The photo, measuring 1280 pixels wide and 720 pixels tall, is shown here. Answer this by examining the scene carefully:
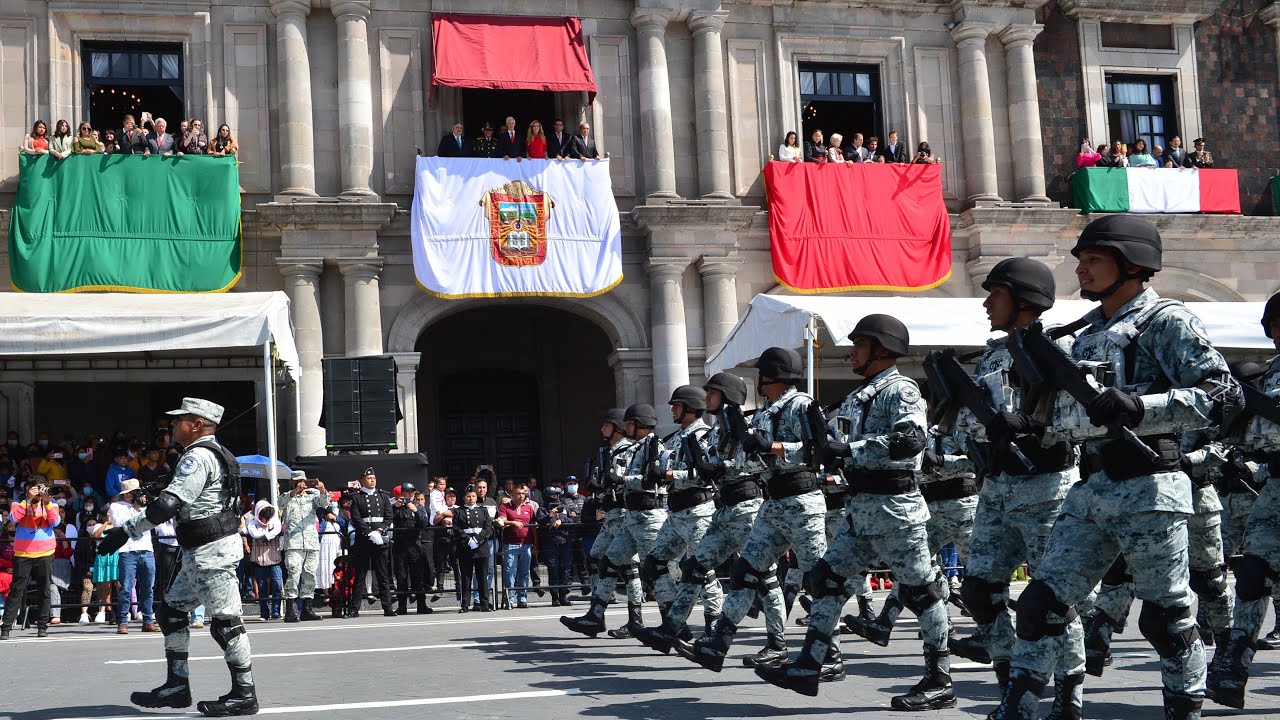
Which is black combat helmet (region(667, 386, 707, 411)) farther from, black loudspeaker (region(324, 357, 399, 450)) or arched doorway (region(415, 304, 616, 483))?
arched doorway (region(415, 304, 616, 483))

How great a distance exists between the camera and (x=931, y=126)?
25.3 metres

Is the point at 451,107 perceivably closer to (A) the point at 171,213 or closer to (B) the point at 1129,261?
(A) the point at 171,213

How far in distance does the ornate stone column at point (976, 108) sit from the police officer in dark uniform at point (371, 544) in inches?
504

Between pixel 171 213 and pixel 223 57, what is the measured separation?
2899 mm

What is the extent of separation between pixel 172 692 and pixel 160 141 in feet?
52.1

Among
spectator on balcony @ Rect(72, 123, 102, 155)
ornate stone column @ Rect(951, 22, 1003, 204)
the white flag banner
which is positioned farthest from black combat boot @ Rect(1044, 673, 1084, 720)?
ornate stone column @ Rect(951, 22, 1003, 204)

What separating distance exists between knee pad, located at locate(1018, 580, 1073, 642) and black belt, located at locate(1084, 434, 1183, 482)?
553 millimetres

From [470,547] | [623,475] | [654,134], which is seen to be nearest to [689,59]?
[654,134]

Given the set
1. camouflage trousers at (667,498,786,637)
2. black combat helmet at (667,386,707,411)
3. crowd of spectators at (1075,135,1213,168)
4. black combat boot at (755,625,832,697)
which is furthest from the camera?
crowd of spectators at (1075,135,1213,168)

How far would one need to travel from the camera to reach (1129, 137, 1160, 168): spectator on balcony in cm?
2573

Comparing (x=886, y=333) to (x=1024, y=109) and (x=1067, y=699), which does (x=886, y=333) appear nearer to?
(x=1067, y=699)

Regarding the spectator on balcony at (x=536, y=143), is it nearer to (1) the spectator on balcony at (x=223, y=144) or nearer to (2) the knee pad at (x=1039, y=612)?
(1) the spectator on balcony at (x=223, y=144)

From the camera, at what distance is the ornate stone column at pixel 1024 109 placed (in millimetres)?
25219

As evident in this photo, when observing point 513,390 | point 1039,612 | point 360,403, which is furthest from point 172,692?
point 513,390
